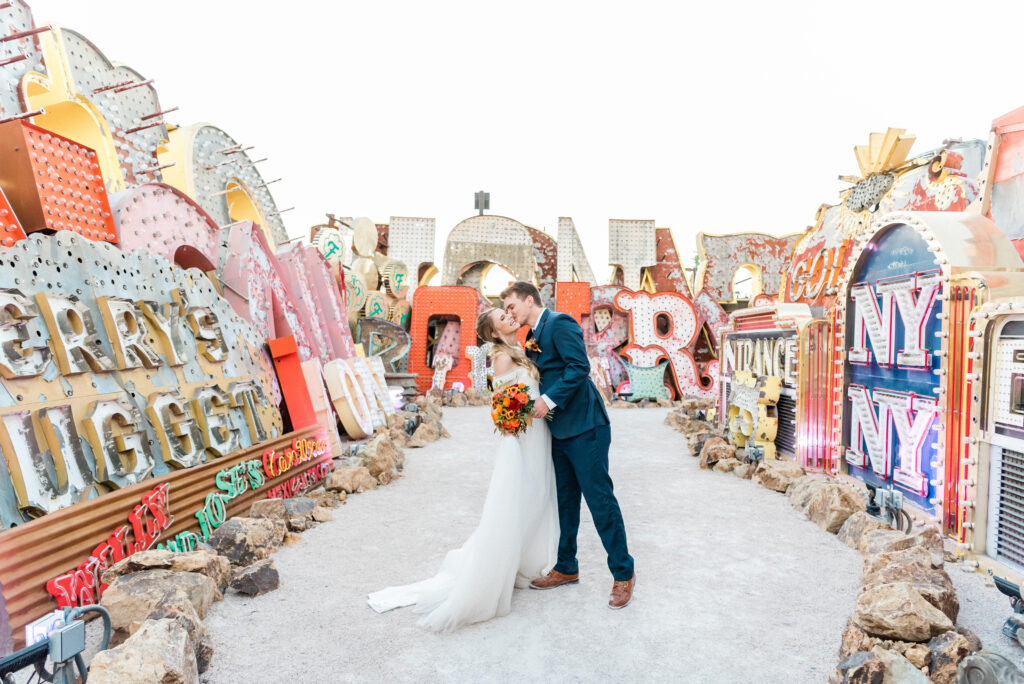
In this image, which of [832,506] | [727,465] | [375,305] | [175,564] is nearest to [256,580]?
[175,564]

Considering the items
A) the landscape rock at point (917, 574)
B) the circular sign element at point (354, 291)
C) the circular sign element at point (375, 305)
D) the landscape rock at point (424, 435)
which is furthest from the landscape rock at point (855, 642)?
the circular sign element at point (375, 305)

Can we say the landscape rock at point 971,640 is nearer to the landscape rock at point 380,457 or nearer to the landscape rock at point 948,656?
the landscape rock at point 948,656

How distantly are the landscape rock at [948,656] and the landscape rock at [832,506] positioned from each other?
201cm

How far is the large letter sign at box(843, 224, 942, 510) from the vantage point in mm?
4168

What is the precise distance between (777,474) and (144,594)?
516 centimetres

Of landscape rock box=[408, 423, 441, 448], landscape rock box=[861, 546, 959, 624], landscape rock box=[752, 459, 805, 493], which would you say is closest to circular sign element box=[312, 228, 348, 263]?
landscape rock box=[408, 423, 441, 448]

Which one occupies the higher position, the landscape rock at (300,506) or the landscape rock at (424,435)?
the landscape rock at (300,506)

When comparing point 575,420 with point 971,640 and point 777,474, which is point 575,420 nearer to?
point 971,640

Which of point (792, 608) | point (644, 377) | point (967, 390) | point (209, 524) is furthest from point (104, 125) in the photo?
point (644, 377)

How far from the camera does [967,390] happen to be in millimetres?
3705

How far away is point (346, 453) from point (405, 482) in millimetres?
1321

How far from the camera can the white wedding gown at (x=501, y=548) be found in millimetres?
2879

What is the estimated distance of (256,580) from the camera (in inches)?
127

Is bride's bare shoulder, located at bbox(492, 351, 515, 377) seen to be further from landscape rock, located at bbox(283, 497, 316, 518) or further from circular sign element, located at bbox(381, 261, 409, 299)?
circular sign element, located at bbox(381, 261, 409, 299)
